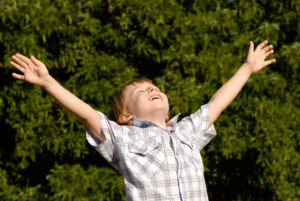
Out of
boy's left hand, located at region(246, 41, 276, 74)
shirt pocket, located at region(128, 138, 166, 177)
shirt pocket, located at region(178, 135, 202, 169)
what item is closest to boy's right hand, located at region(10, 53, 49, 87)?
shirt pocket, located at region(128, 138, 166, 177)

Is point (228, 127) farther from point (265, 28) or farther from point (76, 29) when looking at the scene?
point (76, 29)

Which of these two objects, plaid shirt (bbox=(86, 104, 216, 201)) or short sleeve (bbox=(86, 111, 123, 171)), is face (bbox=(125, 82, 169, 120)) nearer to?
plaid shirt (bbox=(86, 104, 216, 201))

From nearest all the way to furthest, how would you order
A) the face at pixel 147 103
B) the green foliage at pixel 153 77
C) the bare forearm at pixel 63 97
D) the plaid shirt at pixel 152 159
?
the bare forearm at pixel 63 97 < the plaid shirt at pixel 152 159 < the face at pixel 147 103 < the green foliage at pixel 153 77

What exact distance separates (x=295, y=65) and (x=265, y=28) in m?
0.52

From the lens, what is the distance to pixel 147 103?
225 cm

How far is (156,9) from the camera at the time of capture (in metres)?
4.52

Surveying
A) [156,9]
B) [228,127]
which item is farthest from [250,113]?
[156,9]

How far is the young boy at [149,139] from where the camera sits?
1940 millimetres

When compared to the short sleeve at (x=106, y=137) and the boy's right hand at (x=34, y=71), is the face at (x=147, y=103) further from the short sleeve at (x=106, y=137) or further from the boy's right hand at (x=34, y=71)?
the boy's right hand at (x=34, y=71)

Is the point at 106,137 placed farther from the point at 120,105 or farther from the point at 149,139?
the point at 120,105

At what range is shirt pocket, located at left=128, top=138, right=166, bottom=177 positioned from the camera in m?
2.03

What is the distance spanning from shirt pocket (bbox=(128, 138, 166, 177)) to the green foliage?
6.59 feet

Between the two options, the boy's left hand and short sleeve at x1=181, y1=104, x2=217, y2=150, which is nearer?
short sleeve at x1=181, y1=104, x2=217, y2=150

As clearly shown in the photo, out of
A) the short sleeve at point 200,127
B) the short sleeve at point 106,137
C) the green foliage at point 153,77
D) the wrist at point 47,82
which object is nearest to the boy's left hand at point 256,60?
the short sleeve at point 200,127
